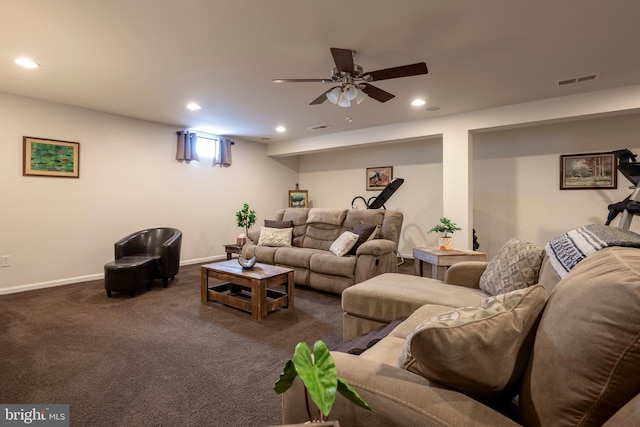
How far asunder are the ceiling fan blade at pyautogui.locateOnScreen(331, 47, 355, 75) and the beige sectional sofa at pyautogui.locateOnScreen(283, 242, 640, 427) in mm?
2013

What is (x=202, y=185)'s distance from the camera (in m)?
5.80

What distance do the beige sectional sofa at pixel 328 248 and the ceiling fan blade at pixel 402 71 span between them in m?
1.78

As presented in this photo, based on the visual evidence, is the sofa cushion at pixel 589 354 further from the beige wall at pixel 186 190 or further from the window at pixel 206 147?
the window at pixel 206 147

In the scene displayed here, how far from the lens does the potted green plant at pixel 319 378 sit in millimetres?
604

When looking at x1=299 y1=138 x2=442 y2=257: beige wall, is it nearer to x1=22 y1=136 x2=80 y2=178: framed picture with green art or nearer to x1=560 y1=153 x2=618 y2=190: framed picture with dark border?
x1=560 y1=153 x2=618 y2=190: framed picture with dark border

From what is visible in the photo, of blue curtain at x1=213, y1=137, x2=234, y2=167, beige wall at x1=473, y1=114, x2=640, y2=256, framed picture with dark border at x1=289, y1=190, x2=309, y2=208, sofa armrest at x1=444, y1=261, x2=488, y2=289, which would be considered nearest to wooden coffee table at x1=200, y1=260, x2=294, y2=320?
sofa armrest at x1=444, y1=261, x2=488, y2=289

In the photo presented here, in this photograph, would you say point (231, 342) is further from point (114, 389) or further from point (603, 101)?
point (603, 101)

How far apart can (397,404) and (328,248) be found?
141 inches

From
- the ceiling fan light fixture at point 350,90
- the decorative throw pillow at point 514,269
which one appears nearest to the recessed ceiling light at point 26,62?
the ceiling fan light fixture at point 350,90

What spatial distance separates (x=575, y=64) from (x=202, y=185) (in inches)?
217

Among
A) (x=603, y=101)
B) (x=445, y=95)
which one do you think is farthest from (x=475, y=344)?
(x=603, y=101)

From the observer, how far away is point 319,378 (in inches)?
25.4

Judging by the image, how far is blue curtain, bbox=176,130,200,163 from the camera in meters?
5.35

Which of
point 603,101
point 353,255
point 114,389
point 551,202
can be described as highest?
point 603,101
